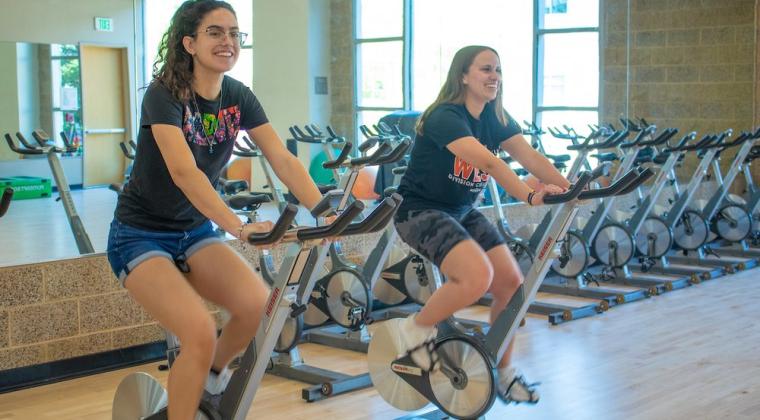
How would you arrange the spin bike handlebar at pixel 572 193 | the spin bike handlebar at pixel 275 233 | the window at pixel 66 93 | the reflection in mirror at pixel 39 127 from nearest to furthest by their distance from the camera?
the spin bike handlebar at pixel 275 233, the spin bike handlebar at pixel 572 193, the reflection in mirror at pixel 39 127, the window at pixel 66 93

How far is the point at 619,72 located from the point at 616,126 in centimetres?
48

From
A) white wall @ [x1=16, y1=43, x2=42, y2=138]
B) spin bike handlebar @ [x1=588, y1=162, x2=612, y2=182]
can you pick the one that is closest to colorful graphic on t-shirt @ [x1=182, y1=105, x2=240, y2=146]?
spin bike handlebar @ [x1=588, y1=162, x2=612, y2=182]

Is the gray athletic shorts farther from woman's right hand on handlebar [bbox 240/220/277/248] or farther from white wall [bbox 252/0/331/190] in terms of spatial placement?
white wall [bbox 252/0/331/190]

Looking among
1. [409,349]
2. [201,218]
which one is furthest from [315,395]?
[201,218]

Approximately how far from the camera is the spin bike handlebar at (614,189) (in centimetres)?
340

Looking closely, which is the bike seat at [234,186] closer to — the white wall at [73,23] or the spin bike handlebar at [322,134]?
the spin bike handlebar at [322,134]

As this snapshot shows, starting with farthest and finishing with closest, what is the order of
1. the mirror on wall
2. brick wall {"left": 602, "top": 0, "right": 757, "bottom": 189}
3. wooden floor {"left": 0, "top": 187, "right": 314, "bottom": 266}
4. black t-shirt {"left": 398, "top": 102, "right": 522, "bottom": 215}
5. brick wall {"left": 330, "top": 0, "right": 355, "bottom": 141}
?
brick wall {"left": 602, "top": 0, "right": 757, "bottom": 189} → brick wall {"left": 330, "top": 0, "right": 355, "bottom": 141} → the mirror on wall → wooden floor {"left": 0, "top": 187, "right": 314, "bottom": 266} → black t-shirt {"left": 398, "top": 102, "right": 522, "bottom": 215}

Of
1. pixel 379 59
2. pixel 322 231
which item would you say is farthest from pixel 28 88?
pixel 322 231

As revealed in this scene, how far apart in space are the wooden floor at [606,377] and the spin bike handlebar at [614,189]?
0.96 m

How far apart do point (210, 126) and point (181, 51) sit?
23cm

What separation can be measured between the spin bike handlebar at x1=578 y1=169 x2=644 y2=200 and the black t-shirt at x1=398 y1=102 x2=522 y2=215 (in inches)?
16.8

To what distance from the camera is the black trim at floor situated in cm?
450

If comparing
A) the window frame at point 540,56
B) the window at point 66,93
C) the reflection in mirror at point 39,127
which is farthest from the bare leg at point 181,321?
the window frame at point 540,56

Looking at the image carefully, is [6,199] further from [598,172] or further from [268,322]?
[598,172]
